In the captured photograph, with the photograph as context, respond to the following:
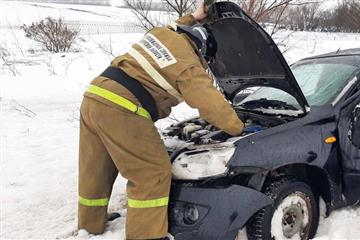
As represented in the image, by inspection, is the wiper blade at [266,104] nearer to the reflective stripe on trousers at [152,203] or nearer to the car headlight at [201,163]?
the car headlight at [201,163]

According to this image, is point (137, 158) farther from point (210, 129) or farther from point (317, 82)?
point (317, 82)

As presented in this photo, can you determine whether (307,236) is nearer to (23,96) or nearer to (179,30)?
(179,30)

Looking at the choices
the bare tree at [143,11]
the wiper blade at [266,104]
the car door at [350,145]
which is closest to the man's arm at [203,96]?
the wiper blade at [266,104]

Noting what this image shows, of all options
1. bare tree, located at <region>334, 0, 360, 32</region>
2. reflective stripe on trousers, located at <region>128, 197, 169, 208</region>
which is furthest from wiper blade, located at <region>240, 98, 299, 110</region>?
bare tree, located at <region>334, 0, 360, 32</region>

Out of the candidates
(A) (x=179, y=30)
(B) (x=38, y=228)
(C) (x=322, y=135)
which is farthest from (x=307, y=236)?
(B) (x=38, y=228)

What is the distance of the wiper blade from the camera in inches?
139

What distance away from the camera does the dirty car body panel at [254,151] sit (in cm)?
277

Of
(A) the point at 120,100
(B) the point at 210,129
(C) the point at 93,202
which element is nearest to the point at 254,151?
(B) the point at 210,129

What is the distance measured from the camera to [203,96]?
9.15 ft

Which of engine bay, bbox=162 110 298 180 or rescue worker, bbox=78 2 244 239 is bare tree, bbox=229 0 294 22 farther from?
rescue worker, bbox=78 2 244 239

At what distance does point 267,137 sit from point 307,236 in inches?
32.1

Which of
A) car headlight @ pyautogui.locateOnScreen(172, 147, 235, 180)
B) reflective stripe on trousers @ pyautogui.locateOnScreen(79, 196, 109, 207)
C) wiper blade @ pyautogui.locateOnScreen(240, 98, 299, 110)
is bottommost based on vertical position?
reflective stripe on trousers @ pyautogui.locateOnScreen(79, 196, 109, 207)

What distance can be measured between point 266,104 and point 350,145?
760 millimetres

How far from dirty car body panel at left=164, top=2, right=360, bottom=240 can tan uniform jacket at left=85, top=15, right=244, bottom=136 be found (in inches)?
9.6
